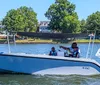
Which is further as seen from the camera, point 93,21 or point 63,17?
point 93,21

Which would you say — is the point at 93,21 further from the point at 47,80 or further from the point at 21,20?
the point at 47,80

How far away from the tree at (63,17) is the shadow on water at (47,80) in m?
82.8

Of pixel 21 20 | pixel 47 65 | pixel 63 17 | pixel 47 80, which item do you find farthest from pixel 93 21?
pixel 47 80

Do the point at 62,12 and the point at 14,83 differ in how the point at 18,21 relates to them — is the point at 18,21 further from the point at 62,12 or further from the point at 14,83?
the point at 14,83

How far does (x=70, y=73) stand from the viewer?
19.3 meters

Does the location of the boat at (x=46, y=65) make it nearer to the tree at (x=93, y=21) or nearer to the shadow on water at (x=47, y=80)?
the shadow on water at (x=47, y=80)

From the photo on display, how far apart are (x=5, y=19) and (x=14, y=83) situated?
90306mm

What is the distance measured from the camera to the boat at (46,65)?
18.9 m

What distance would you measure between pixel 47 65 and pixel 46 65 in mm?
53

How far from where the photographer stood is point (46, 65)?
19047 mm

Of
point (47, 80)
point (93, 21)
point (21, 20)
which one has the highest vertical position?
point (21, 20)

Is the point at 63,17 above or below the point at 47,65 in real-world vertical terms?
above

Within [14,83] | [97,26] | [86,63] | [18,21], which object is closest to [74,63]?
[86,63]

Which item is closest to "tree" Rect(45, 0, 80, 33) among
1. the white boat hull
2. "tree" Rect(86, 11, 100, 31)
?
"tree" Rect(86, 11, 100, 31)
